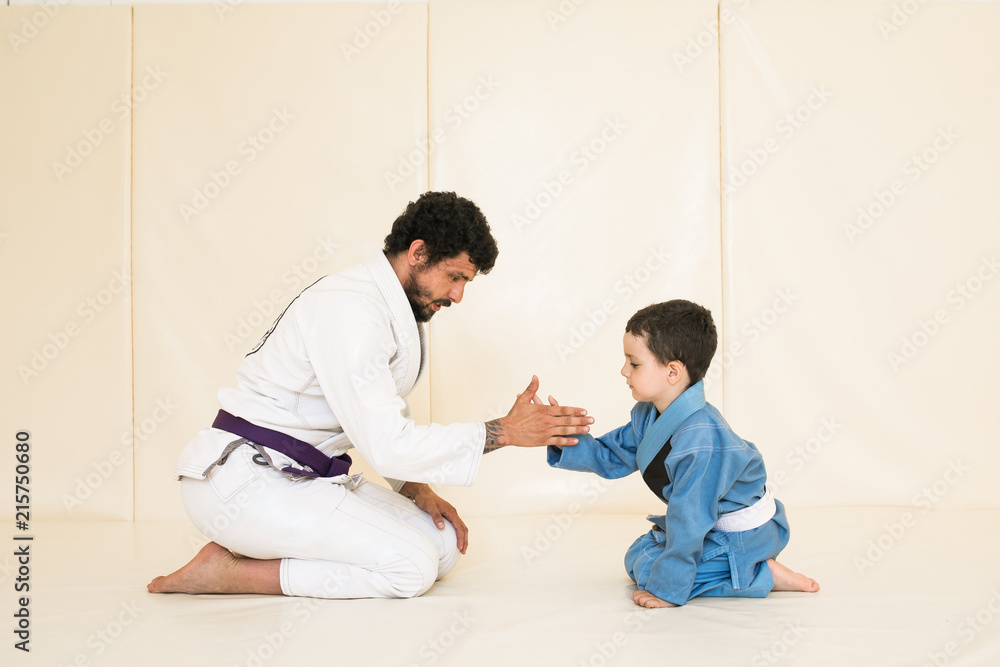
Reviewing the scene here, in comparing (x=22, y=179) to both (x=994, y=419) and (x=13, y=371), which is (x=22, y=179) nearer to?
(x=13, y=371)

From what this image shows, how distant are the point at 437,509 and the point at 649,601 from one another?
0.64m

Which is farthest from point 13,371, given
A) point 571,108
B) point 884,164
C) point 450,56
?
point 884,164

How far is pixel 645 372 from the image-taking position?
1.94m

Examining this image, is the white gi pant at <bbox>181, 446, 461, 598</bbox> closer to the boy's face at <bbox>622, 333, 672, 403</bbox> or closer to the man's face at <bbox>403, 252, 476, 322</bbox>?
the man's face at <bbox>403, 252, 476, 322</bbox>

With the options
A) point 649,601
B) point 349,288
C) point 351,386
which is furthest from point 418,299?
point 649,601

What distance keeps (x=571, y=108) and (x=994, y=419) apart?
6.75 feet

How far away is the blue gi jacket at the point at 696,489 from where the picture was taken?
1.85m

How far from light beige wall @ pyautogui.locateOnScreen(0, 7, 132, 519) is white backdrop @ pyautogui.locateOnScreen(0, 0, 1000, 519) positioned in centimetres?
1

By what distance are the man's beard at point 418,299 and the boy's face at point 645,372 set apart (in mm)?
486

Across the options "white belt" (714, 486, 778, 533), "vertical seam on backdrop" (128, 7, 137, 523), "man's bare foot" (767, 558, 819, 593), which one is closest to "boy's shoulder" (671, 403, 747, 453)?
"white belt" (714, 486, 778, 533)

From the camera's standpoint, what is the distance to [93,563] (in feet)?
7.88

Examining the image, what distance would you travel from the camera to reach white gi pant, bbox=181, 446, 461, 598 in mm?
1911

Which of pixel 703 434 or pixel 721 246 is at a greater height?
pixel 721 246

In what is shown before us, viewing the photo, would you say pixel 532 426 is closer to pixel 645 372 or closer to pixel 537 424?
pixel 537 424
